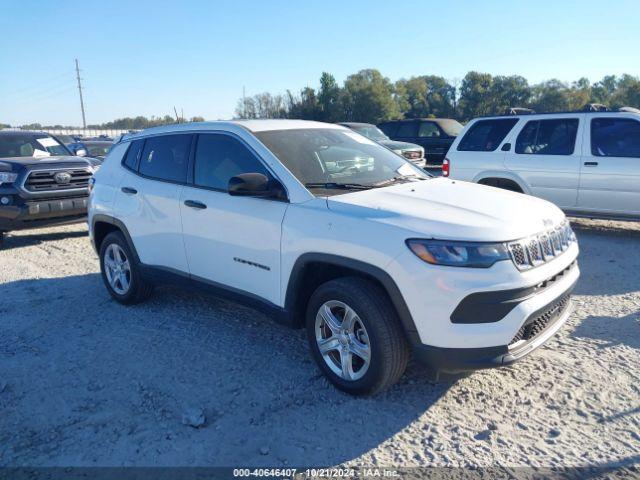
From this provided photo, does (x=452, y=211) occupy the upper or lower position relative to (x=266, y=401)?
upper

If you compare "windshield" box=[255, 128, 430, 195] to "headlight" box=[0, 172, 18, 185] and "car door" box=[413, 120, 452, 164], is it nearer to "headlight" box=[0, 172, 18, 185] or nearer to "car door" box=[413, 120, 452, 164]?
"headlight" box=[0, 172, 18, 185]

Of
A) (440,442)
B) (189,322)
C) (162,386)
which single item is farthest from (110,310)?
(440,442)

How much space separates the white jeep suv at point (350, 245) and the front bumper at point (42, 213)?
3.65m

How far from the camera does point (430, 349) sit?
3.05m

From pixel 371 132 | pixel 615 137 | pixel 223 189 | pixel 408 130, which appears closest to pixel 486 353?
pixel 223 189

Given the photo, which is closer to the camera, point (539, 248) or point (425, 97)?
point (539, 248)

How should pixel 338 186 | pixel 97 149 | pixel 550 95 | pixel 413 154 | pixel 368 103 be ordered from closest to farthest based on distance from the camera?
pixel 338 186, pixel 413 154, pixel 97 149, pixel 550 95, pixel 368 103

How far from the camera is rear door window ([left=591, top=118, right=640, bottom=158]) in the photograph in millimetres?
7289

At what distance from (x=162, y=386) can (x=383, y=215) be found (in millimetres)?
1993

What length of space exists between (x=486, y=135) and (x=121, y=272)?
609 centimetres

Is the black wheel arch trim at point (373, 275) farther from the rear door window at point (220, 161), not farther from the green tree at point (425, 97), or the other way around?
the green tree at point (425, 97)

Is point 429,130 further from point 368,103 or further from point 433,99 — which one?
point 433,99

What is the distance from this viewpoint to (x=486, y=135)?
849 centimetres

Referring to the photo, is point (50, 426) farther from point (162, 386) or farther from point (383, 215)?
point (383, 215)
